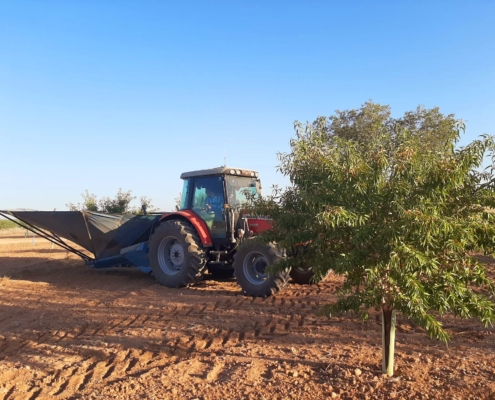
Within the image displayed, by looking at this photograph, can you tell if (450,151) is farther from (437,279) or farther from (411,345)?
(411,345)

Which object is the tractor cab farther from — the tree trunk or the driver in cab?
the tree trunk

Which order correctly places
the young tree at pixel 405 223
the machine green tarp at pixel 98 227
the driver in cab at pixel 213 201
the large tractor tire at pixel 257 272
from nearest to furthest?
1. the young tree at pixel 405 223
2. the large tractor tire at pixel 257 272
3. the driver in cab at pixel 213 201
4. the machine green tarp at pixel 98 227

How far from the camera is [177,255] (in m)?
9.44

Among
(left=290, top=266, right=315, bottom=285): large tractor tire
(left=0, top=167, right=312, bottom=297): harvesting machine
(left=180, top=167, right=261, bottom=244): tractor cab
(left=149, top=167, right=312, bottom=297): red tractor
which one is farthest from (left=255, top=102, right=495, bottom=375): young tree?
(left=290, top=266, right=315, bottom=285): large tractor tire

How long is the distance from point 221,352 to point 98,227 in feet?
20.4

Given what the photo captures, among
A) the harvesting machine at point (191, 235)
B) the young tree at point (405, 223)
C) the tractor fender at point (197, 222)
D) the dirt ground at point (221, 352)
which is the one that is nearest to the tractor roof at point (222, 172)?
the harvesting machine at point (191, 235)

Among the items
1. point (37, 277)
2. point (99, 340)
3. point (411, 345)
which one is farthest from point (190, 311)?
point (37, 277)

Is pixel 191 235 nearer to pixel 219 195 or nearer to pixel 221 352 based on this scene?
pixel 219 195

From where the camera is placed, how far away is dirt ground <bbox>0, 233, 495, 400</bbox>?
3.97m

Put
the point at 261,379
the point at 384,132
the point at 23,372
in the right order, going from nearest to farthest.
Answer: the point at 384,132, the point at 261,379, the point at 23,372

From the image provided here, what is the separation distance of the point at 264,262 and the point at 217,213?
1.56 metres

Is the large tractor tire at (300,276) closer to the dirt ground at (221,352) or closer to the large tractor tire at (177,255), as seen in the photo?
the dirt ground at (221,352)

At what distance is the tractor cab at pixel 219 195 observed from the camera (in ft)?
28.9

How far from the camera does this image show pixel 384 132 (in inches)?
154
